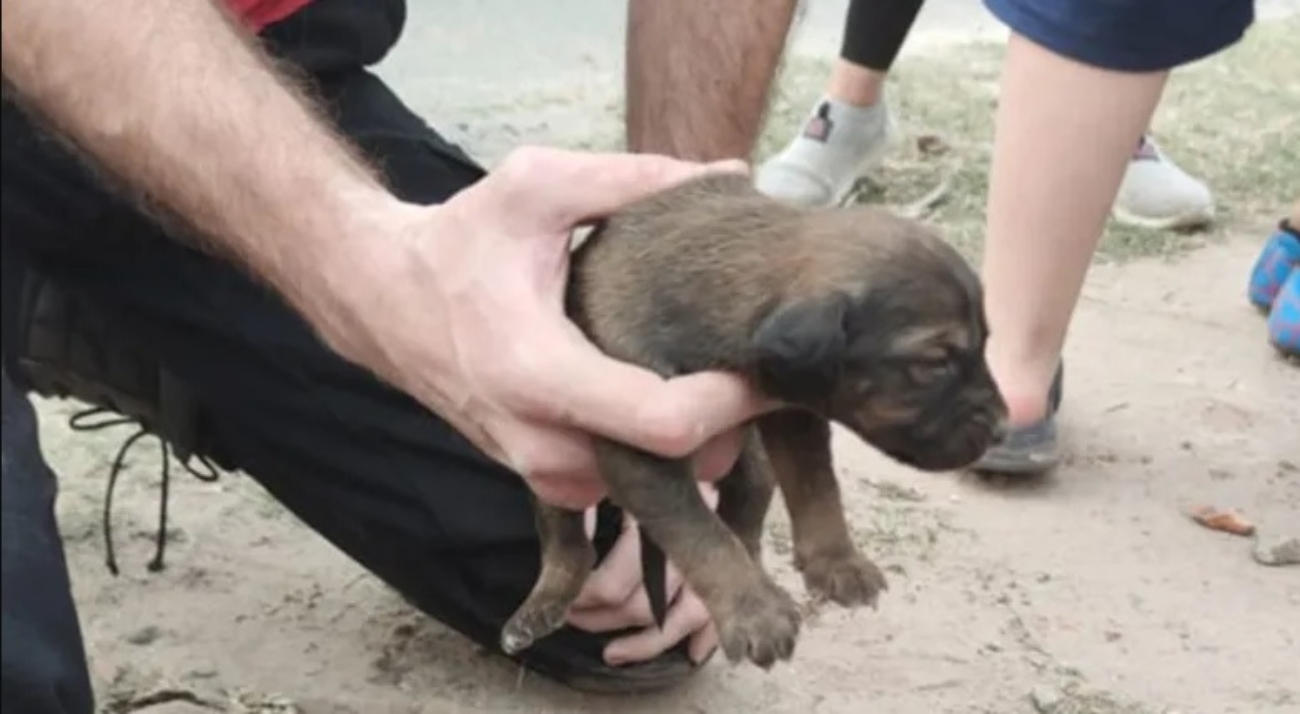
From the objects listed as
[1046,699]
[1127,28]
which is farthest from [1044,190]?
[1046,699]

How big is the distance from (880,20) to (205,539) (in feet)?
5.99

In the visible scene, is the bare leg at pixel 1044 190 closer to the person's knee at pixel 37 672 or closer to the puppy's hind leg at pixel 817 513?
the puppy's hind leg at pixel 817 513

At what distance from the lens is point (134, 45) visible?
6.43ft

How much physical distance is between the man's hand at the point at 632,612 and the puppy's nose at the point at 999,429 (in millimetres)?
704

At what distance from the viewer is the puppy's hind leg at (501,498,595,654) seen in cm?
207

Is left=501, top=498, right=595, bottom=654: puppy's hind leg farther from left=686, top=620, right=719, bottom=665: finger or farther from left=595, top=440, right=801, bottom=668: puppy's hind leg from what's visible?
left=686, top=620, right=719, bottom=665: finger

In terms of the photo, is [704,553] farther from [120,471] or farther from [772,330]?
[120,471]

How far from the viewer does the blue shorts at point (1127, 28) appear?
10.1 ft

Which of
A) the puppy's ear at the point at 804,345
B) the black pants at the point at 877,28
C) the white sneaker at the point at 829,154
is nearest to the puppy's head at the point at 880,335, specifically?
the puppy's ear at the point at 804,345

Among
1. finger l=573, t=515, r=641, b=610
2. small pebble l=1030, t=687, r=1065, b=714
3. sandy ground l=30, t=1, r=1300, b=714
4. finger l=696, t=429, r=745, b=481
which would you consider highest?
finger l=696, t=429, r=745, b=481

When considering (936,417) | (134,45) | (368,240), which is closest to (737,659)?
(936,417)

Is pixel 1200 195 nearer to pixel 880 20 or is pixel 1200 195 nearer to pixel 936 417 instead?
pixel 880 20

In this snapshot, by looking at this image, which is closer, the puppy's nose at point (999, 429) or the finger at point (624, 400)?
the finger at point (624, 400)

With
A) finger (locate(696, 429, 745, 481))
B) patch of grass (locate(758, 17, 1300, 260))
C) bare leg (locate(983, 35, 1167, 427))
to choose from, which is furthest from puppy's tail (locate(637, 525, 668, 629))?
patch of grass (locate(758, 17, 1300, 260))
